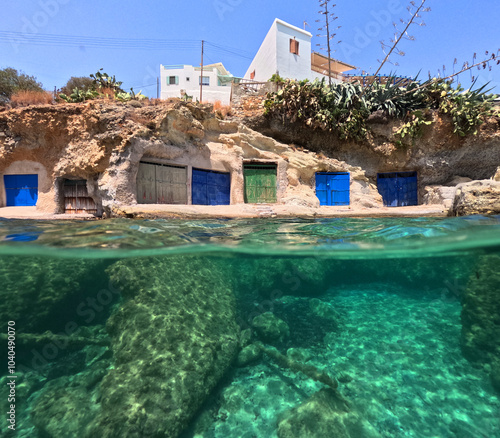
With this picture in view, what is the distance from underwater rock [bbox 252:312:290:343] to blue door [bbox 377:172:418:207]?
1494 centimetres

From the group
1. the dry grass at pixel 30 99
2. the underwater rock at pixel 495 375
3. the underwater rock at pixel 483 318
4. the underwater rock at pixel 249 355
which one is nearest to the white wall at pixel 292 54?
the dry grass at pixel 30 99

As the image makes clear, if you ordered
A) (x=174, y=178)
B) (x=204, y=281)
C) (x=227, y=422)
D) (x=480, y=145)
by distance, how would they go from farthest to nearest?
(x=480, y=145), (x=174, y=178), (x=204, y=281), (x=227, y=422)

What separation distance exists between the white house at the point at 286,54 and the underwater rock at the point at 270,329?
27726mm

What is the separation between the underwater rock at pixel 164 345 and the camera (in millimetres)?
3527

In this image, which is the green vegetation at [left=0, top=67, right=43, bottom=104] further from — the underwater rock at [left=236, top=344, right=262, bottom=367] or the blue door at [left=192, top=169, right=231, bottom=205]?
the underwater rock at [left=236, top=344, right=262, bottom=367]

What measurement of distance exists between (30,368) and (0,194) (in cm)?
1467

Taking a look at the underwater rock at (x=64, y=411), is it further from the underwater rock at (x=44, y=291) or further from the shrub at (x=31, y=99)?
the shrub at (x=31, y=99)

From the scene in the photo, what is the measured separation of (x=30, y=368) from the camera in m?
4.77

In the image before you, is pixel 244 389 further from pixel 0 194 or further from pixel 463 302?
pixel 0 194

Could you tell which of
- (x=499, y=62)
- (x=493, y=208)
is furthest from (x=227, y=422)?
(x=499, y=62)

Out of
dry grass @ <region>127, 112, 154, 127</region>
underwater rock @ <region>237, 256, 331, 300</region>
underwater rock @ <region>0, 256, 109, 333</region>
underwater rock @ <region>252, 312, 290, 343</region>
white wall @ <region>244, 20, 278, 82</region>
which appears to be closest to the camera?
underwater rock @ <region>0, 256, 109, 333</region>

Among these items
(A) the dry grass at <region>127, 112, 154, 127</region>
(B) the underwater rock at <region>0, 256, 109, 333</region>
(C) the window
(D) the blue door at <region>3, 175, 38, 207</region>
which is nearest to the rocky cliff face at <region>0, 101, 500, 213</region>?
(A) the dry grass at <region>127, 112, 154, 127</region>

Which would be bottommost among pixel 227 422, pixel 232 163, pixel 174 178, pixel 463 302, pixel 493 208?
pixel 227 422

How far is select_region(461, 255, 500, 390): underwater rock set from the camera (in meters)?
4.80
